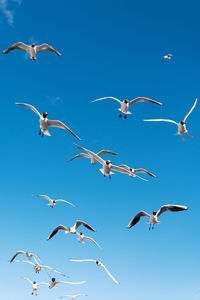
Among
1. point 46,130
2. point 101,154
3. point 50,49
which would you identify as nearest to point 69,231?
point 101,154

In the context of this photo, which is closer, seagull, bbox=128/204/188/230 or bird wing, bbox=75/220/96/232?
seagull, bbox=128/204/188/230

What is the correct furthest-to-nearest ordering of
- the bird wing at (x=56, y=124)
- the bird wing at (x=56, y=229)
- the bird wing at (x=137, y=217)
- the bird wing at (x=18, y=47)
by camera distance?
the bird wing at (x=56, y=229), the bird wing at (x=18, y=47), the bird wing at (x=137, y=217), the bird wing at (x=56, y=124)

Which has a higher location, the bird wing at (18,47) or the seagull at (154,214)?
the bird wing at (18,47)

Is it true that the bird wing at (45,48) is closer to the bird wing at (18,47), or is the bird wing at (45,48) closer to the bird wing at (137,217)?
the bird wing at (18,47)

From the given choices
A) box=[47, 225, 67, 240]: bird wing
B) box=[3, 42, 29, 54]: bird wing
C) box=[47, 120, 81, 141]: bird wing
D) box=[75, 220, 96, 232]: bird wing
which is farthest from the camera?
box=[47, 225, 67, 240]: bird wing

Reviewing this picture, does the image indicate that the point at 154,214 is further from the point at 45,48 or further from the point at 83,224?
the point at 45,48

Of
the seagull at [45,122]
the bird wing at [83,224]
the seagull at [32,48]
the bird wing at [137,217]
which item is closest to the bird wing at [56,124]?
the seagull at [45,122]

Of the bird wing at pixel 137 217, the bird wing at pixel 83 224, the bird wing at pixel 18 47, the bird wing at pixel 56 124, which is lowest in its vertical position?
the bird wing at pixel 137 217

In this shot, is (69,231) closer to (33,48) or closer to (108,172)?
(108,172)

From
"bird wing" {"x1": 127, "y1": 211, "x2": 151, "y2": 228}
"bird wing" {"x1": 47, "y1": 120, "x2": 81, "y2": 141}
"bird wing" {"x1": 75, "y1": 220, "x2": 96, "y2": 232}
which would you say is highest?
"bird wing" {"x1": 47, "y1": 120, "x2": 81, "y2": 141}

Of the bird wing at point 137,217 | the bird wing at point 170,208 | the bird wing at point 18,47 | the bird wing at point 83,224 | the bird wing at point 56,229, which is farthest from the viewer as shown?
the bird wing at point 56,229

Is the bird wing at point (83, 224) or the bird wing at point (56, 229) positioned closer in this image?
the bird wing at point (83, 224)

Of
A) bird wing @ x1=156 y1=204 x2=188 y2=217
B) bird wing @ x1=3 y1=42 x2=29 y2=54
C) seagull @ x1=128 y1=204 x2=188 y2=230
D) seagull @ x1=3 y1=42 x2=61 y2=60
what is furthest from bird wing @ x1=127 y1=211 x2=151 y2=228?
bird wing @ x1=3 y1=42 x2=29 y2=54

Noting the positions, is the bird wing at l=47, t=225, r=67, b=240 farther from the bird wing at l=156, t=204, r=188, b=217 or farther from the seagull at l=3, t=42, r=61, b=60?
the seagull at l=3, t=42, r=61, b=60
